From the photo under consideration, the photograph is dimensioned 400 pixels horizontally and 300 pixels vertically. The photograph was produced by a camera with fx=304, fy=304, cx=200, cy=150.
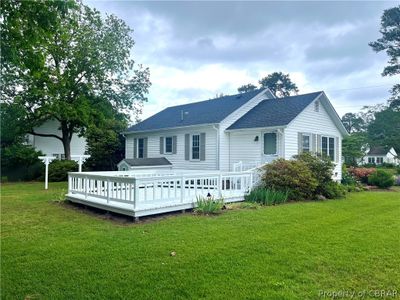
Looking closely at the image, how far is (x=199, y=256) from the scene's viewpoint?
182 inches

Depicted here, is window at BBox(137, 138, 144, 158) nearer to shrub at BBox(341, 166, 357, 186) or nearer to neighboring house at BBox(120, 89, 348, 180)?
neighboring house at BBox(120, 89, 348, 180)

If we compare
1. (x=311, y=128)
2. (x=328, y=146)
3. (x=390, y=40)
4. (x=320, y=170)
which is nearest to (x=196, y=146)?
(x=311, y=128)

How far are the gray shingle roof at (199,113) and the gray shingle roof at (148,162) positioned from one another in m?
2.06

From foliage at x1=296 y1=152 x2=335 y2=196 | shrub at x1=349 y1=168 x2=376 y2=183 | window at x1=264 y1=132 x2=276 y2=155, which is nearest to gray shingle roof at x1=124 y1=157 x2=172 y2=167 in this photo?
window at x1=264 y1=132 x2=276 y2=155

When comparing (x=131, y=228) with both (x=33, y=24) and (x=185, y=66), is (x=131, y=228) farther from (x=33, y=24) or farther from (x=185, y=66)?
(x=185, y=66)

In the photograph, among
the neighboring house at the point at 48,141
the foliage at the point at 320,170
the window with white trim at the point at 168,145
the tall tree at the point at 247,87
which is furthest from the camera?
the tall tree at the point at 247,87

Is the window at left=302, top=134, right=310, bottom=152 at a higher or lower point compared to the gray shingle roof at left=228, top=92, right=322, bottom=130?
lower

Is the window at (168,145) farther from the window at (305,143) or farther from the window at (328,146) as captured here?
the window at (328,146)

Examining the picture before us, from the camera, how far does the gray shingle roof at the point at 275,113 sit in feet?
47.2

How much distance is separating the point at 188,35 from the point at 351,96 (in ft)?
108

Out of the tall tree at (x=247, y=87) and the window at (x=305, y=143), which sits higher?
the tall tree at (x=247, y=87)

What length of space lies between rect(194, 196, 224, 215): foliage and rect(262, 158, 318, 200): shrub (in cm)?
325

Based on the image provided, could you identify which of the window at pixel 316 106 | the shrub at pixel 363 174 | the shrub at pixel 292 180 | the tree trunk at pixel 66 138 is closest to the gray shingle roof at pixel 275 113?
the window at pixel 316 106

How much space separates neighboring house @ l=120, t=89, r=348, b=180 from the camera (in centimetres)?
1452
